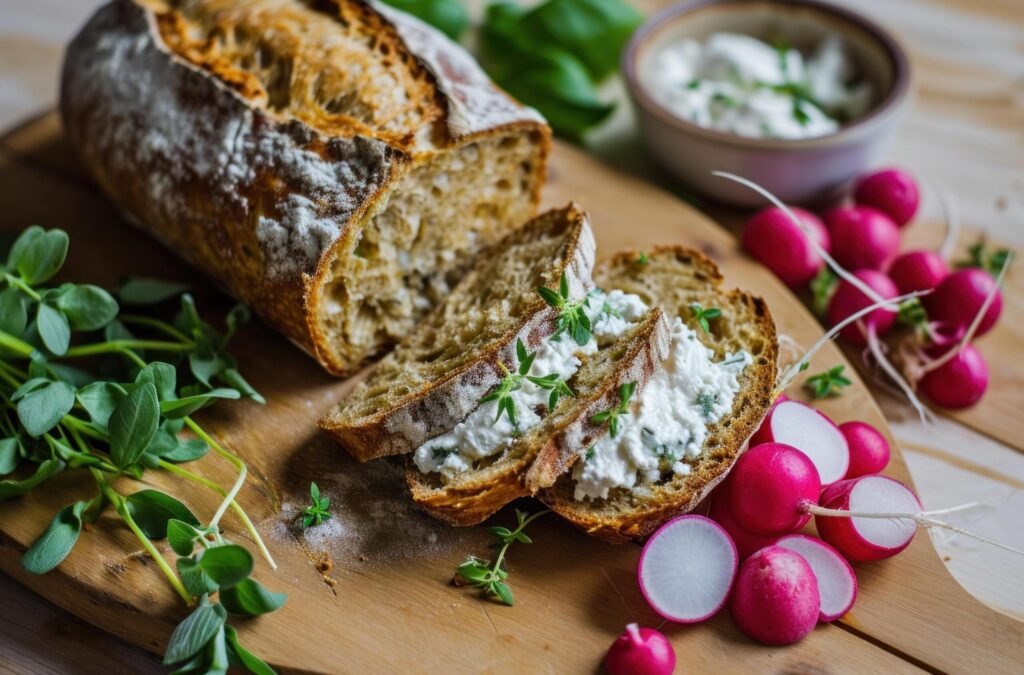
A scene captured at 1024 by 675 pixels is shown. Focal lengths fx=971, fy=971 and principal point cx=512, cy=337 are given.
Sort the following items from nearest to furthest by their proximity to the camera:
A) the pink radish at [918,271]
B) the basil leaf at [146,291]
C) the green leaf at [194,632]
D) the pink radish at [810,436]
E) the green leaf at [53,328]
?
the green leaf at [194,632]
the pink radish at [810,436]
the green leaf at [53,328]
the basil leaf at [146,291]
the pink radish at [918,271]

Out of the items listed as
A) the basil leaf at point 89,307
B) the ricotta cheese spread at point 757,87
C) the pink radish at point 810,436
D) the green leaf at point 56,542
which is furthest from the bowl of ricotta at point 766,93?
the green leaf at point 56,542

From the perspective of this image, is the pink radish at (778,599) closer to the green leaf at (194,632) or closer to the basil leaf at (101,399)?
the green leaf at (194,632)

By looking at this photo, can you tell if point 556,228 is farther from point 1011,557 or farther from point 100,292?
point 1011,557

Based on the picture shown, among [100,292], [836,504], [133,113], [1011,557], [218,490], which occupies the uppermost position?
[133,113]

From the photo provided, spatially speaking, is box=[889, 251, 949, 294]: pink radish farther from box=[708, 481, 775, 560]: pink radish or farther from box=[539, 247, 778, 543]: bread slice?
box=[708, 481, 775, 560]: pink radish

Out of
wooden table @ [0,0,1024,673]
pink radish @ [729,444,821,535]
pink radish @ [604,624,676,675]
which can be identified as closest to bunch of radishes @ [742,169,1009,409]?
wooden table @ [0,0,1024,673]

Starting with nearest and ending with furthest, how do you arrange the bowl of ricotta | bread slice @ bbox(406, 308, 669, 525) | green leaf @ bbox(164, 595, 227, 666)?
green leaf @ bbox(164, 595, 227, 666) → bread slice @ bbox(406, 308, 669, 525) → the bowl of ricotta

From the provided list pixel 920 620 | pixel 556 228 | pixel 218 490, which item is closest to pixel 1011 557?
pixel 920 620
